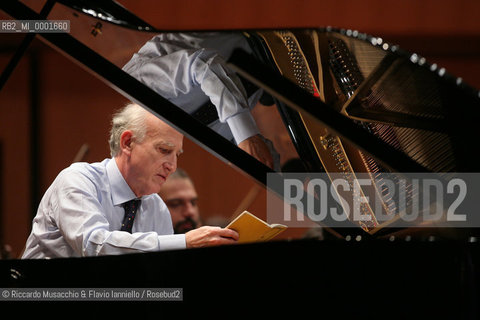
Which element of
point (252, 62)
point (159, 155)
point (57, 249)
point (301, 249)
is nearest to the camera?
point (252, 62)

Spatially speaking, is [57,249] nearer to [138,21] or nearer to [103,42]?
[103,42]

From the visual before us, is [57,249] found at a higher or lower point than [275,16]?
lower

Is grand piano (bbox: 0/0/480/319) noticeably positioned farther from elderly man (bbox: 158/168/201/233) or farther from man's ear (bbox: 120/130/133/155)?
elderly man (bbox: 158/168/201/233)

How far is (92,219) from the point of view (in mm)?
1699

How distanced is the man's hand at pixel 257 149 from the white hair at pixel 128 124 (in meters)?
0.34

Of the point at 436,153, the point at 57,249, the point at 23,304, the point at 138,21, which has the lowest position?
the point at 23,304

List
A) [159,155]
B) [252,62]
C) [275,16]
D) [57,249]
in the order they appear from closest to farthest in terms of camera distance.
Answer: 1. [252,62]
2. [57,249]
3. [159,155]
4. [275,16]

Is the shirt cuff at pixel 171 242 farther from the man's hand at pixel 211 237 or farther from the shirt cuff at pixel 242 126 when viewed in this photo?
the shirt cuff at pixel 242 126

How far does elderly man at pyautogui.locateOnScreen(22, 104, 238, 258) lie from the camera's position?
1.70 metres

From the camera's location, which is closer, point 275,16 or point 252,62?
point 252,62

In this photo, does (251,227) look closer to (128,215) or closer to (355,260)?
(355,260)

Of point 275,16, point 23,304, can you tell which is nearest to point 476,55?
point 275,16

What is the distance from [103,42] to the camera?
5.90 feet

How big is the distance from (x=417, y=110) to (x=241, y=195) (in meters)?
3.32
